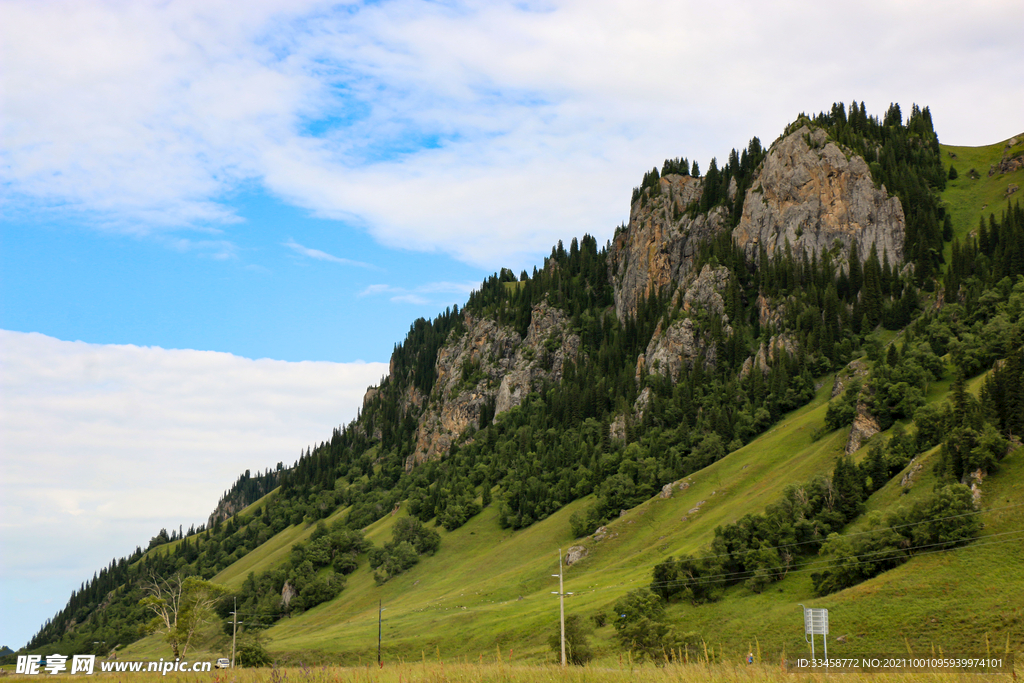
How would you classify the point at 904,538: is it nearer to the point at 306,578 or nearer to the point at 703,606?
the point at 703,606

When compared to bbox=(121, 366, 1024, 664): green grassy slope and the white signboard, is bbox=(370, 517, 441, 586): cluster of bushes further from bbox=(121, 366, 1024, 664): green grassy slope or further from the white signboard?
the white signboard

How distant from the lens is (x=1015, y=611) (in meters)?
55.0

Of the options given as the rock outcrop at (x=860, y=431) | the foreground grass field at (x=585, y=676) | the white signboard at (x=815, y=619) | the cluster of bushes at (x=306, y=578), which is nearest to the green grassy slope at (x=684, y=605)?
the rock outcrop at (x=860, y=431)

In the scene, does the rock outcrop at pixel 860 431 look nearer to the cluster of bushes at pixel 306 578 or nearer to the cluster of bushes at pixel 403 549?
the cluster of bushes at pixel 403 549

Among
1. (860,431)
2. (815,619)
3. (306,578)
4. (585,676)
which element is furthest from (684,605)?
(306,578)

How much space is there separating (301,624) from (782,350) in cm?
13307

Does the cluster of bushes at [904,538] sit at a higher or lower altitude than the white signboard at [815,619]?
higher

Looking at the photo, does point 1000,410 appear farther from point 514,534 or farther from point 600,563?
point 514,534

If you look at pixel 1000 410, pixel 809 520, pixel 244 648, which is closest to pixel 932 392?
pixel 1000 410

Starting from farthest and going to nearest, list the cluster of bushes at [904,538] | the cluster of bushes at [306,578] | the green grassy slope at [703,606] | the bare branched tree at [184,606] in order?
the cluster of bushes at [306,578], the bare branched tree at [184,606], the cluster of bushes at [904,538], the green grassy slope at [703,606]

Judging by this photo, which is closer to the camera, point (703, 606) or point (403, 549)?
point (703, 606)

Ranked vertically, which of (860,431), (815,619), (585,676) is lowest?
(815,619)

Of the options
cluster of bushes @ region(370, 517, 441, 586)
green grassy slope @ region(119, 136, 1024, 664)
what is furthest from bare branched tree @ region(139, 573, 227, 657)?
cluster of bushes @ region(370, 517, 441, 586)

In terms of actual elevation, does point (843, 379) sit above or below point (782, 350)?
below
